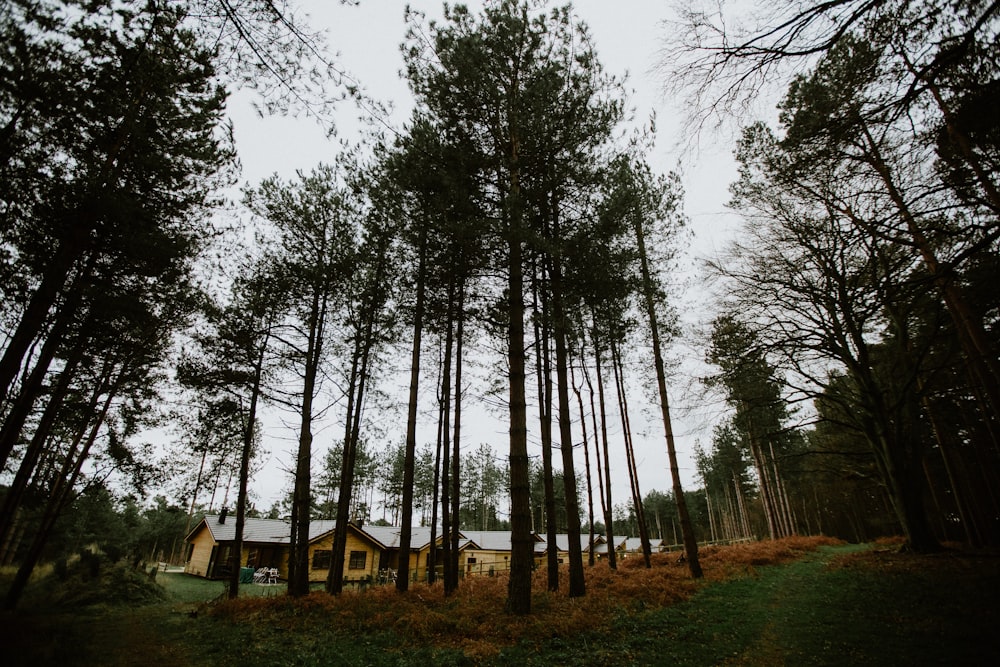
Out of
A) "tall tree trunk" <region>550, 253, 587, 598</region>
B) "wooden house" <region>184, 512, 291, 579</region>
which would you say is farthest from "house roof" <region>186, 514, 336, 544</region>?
"tall tree trunk" <region>550, 253, 587, 598</region>

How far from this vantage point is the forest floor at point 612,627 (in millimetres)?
4984

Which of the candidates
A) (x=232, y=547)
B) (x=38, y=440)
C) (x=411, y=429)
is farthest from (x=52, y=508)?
(x=232, y=547)

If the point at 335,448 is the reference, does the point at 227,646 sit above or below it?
below

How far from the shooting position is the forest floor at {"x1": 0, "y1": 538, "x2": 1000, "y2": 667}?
16.4 ft

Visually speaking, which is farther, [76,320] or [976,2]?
[76,320]

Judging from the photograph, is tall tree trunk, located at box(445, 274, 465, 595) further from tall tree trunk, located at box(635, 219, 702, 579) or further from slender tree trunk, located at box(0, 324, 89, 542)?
slender tree trunk, located at box(0, 324, 89, 542)

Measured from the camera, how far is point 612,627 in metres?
6.33

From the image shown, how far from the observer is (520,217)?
7.76 m

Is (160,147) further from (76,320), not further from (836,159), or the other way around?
(836,159)

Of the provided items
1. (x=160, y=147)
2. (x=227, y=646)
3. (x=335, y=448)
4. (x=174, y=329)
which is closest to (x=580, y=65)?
(x=160, y=147)

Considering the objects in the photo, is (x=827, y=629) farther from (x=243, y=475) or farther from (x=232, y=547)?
(x=232, y=547)

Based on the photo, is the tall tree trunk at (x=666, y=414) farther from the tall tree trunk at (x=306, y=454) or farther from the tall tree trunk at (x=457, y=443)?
the tall tree trunk at (x=306, y=454)

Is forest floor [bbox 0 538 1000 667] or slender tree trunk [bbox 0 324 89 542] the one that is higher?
slender tree trunk [bbox 0 324 89 542]

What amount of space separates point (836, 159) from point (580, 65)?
5462 mm
